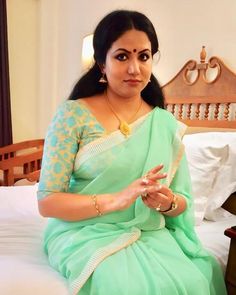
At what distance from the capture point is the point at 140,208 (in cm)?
96

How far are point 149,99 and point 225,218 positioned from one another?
2.14ft

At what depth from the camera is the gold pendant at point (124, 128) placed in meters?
1.03

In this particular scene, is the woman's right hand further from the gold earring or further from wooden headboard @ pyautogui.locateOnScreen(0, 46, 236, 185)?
wooden headboard @ pyautogui.locateOnScreen(0, 46, 236, 185)

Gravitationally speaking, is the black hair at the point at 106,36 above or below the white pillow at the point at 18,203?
above

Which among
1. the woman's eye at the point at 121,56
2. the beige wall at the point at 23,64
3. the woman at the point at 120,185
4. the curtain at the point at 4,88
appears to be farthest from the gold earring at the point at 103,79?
the beige wall at the point at 23,64

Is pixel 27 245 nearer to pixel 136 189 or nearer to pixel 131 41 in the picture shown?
pixel 136 189

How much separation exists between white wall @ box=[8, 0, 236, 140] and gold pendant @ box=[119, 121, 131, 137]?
1049mm

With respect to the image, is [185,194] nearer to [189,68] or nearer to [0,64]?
[189,68]

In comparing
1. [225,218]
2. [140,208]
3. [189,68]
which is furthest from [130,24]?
[189,68]

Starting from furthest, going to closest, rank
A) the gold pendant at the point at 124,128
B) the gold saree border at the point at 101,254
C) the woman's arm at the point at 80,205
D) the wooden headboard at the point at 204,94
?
the wooden headboard at the point at 204,94, the gold pendant at the point at 124,128, the woman's arm at the point at 80,205, the gold saree border at the point at 101,254

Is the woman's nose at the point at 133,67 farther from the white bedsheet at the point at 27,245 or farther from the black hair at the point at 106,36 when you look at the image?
the white bedsheet at the point at 27,245

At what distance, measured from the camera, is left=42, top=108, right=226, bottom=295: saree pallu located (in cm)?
81

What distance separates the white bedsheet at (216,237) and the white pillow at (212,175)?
0.11ft

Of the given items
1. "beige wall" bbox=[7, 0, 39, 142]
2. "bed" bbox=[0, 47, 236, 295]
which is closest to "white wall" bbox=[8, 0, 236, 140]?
"beige wall" bbox=[7, 0, 39, 142]
